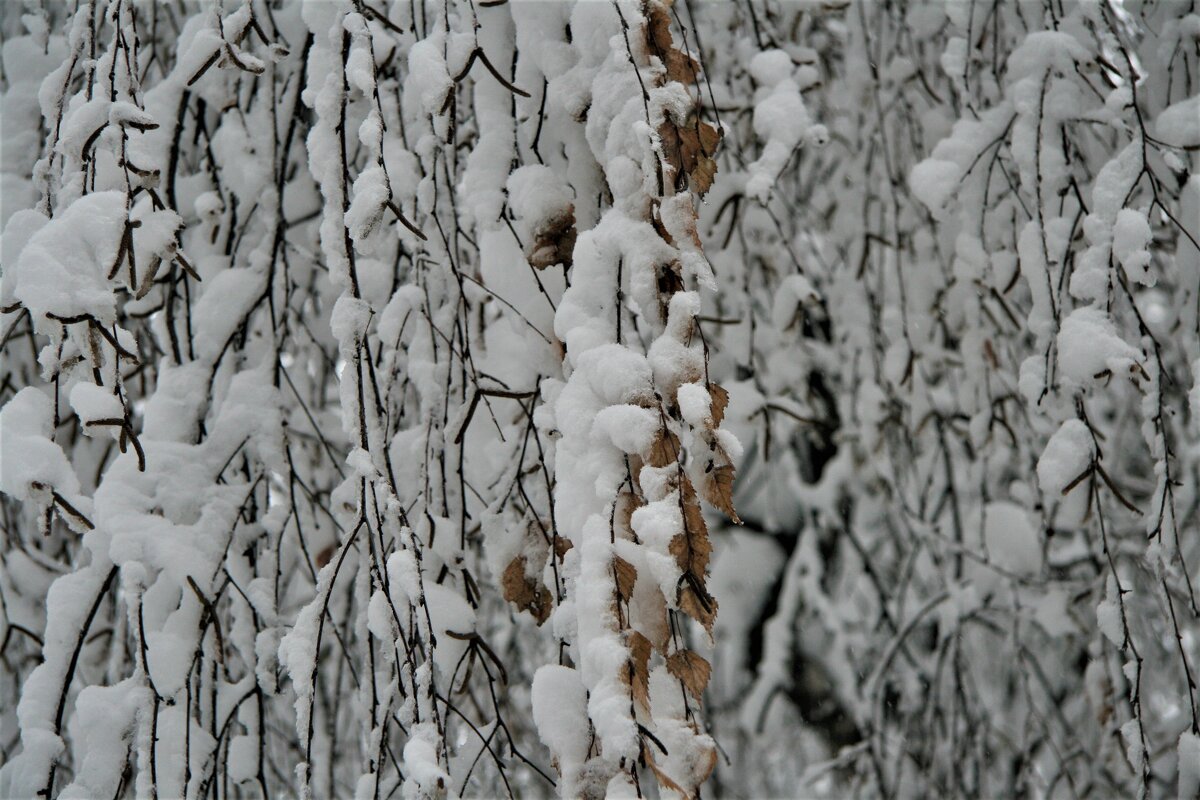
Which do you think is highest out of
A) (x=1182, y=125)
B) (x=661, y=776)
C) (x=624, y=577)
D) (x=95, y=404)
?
(x=1182, y=125)

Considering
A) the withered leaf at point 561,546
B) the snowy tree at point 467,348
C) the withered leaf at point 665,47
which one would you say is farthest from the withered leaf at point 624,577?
the withered leaf at point 665,47

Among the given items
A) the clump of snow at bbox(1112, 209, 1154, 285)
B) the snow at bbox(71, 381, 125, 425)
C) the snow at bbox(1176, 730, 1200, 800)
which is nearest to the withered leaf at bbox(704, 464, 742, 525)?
the snow at bbox(71, 381, 125, 425)

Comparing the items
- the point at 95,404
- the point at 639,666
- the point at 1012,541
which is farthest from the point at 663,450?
the point at 1012,541

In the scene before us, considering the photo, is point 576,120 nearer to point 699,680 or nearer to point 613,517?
point 613,517

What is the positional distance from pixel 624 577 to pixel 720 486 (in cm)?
10

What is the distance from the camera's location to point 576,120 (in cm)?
91

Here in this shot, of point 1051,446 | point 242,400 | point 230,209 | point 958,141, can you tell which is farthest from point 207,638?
point 958,141

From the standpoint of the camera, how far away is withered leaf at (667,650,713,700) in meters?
0.67

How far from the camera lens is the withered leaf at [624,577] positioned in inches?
26.5

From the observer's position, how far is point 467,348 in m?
1.00

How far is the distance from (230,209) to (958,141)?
3.55ft

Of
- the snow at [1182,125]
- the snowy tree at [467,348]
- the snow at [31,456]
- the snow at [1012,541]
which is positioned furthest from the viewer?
the snow at [1012,541]

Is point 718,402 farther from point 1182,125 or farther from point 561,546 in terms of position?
point 1182,125

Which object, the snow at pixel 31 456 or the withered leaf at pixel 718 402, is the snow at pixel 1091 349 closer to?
the withered leaf at pixel 718 402
